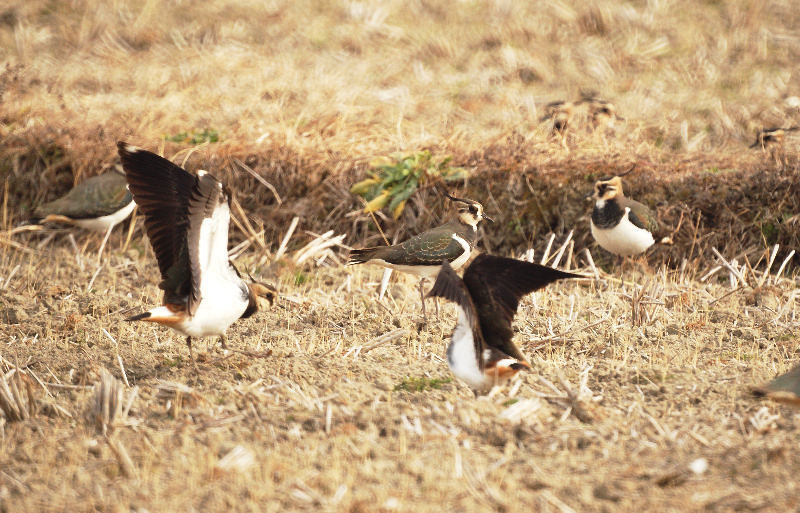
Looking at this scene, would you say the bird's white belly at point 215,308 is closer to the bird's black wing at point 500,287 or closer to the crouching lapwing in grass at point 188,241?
the crouching lapwing in grass at point 188,241

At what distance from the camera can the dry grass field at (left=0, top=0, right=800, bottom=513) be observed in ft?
14.9

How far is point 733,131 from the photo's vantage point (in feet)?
40.1

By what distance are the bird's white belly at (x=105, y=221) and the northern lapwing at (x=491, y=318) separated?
5555mm

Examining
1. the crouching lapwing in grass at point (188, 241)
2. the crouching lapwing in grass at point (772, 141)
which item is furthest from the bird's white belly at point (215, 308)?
the crouching lapwing in grass at point (772, 141)

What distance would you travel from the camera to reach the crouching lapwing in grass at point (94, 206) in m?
9.70

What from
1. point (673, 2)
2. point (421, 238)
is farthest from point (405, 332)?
point (673, 2)

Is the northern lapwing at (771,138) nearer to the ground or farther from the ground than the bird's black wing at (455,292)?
nearer to the ground

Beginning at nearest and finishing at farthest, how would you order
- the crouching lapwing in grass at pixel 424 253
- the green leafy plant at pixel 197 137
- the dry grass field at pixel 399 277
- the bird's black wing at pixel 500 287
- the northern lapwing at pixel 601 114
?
the dry grass field at pixel 399 277 < the bird's black wing at pixel 500 287 < the crouching lapwing in grass at pixel 424 253 < the green leafy plant at pixel 197 137 < the northern lapwing at pixel 601 114

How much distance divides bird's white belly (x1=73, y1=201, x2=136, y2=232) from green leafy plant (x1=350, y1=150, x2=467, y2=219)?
2.37 meters

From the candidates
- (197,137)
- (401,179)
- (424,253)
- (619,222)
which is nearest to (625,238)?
(619,222)

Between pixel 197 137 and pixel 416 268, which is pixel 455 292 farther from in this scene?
pixel 197 137

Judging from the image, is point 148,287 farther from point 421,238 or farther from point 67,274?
point 421,238

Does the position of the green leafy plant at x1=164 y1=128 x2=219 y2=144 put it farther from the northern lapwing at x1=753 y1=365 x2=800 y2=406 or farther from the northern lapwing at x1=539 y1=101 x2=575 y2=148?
the northern lapwing at x1=753 y1=365 x2=800 y2=406

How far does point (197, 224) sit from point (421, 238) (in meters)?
2.47
